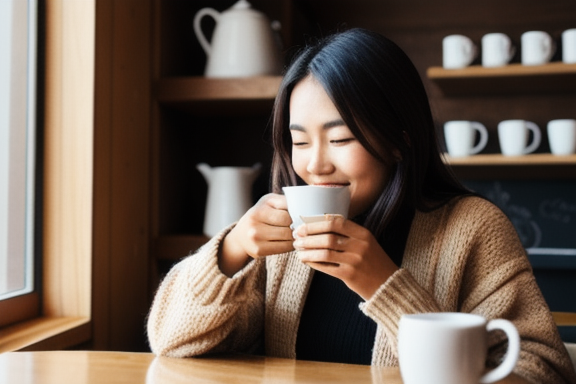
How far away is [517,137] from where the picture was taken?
6.25ft

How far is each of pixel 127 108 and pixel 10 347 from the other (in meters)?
0.73

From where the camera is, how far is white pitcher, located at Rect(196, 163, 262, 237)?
6.44 ft

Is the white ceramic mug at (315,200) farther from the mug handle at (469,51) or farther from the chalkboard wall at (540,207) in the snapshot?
the chalkboard wall at (540,207)

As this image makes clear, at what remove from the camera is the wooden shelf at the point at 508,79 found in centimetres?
184

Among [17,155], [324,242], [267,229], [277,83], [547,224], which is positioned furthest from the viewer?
[547,224]

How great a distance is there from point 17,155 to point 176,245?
1.84ft

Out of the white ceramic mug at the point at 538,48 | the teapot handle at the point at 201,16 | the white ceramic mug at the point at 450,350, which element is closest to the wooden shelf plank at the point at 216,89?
the teapot handle at the point at 201,16

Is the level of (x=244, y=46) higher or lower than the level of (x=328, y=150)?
higher

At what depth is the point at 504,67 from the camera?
1.86m

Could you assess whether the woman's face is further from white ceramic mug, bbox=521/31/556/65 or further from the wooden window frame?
white ceramic mug, bbox=521/31/556/65

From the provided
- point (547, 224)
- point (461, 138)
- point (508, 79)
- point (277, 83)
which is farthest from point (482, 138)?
point (277, 83)

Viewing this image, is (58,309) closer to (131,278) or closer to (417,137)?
(131,278)

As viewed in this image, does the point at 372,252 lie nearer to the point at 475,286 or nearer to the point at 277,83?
the point at 475,286

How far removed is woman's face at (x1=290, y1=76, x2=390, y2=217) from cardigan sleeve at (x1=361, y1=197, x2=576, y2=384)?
14cm
